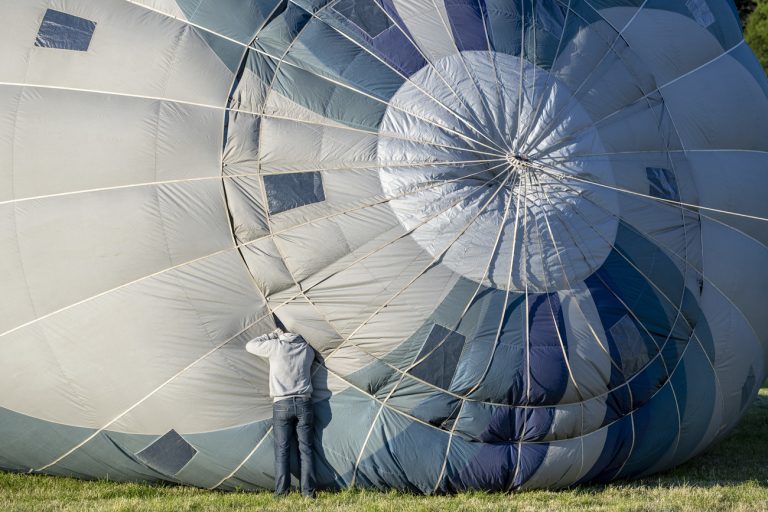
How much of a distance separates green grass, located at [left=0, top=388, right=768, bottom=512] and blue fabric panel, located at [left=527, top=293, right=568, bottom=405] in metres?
0.59

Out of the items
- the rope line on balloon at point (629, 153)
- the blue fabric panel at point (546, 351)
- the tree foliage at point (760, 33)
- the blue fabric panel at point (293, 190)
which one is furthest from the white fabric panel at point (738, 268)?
the tree foliage at point (760, 33)

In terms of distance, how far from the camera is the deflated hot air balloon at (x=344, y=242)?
5934 millimetres

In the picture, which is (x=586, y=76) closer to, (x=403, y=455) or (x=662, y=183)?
(x=662, y=183)

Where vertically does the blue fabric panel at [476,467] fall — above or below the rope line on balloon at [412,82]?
below

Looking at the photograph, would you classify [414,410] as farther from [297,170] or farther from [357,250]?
[297,170]

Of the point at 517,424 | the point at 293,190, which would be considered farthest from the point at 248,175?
the point at 517,424

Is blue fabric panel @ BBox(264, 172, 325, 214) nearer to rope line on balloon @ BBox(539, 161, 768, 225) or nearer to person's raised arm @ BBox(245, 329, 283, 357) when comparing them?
person's raised arm @ BBox(245, 329, 283, 357)

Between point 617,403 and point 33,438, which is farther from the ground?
point 617,403

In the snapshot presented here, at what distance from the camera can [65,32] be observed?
638 centimetres

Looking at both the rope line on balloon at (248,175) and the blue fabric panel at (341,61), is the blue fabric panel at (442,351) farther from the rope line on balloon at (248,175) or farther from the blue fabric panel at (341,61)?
the blue fabric panel at (341,61)

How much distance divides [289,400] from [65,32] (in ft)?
8.79

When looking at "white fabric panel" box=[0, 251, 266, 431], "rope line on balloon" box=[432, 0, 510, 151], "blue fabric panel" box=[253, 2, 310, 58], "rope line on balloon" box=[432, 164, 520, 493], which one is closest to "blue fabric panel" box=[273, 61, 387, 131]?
"blue fabric panel" box=[253, 2, 310, 58]

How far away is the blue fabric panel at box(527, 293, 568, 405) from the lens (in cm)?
592

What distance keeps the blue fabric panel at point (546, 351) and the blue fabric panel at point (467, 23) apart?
155cm
